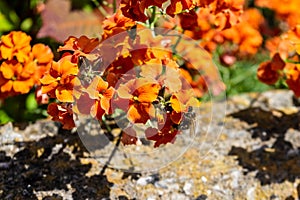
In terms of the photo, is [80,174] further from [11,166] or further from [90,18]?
[90,18]

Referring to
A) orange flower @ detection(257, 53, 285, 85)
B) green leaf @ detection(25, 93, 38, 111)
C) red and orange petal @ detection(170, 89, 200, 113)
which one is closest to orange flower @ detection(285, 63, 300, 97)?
orange flower @ detection(257, 53, 285, 85)

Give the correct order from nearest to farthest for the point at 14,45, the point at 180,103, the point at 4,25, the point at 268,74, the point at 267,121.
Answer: the point at 180,103 → the point at 14,45 → the point at 268,74 → the point at 267,121 → the point at 4,25

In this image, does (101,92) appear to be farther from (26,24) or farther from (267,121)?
(26,24)

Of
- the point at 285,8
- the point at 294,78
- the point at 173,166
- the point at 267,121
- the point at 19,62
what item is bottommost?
the point at 285,8

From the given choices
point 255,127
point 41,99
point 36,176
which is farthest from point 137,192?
point 255,127

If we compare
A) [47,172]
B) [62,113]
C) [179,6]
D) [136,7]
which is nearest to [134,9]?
[136,7]

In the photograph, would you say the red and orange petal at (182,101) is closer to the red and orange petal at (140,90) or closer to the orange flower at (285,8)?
the red and orange petal at (140,90)

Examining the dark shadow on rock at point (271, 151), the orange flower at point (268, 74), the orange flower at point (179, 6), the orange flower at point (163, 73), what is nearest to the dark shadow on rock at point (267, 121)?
the dark shadow on rock at point (271, 151)
